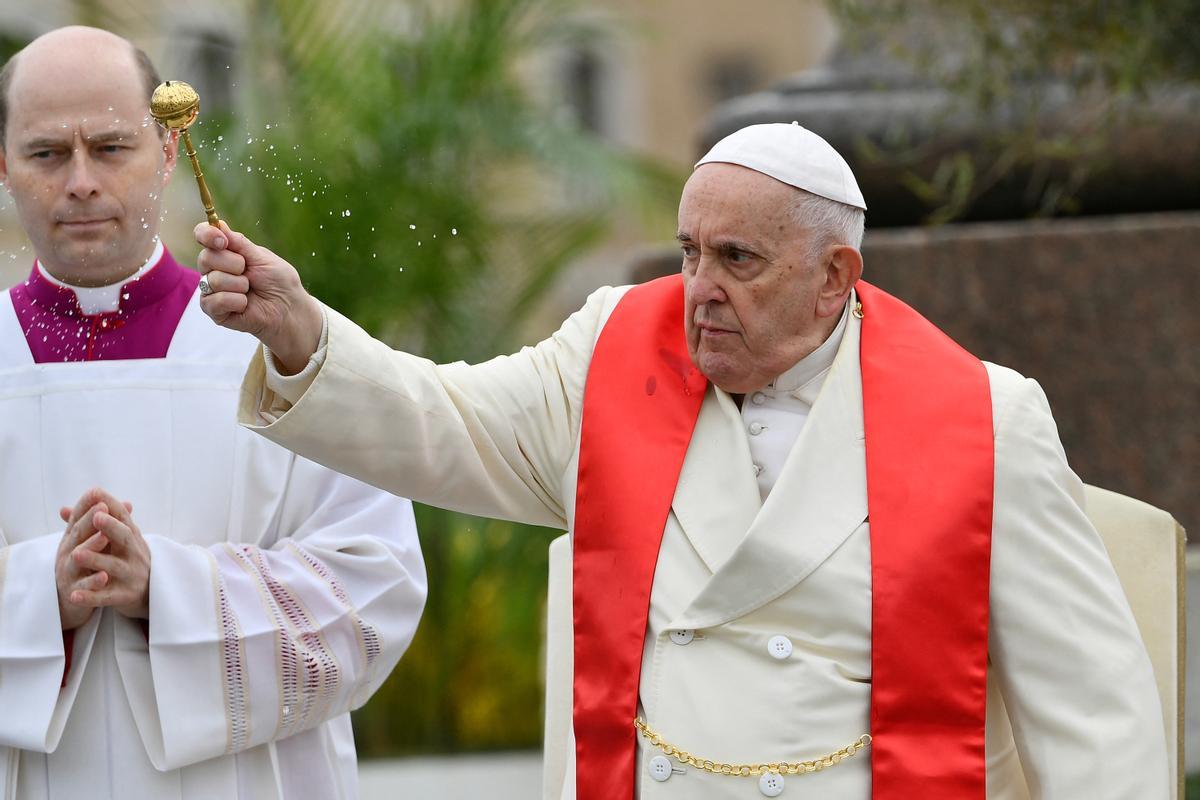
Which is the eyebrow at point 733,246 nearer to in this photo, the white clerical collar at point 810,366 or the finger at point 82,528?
the white clerical collar at point 810,366

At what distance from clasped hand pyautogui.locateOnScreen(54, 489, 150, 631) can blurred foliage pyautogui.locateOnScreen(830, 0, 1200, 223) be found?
107 inches

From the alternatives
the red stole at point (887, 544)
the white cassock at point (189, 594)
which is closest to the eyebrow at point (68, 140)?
the white cassock at point (189, 594)

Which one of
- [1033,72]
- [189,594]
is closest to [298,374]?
[189,594]

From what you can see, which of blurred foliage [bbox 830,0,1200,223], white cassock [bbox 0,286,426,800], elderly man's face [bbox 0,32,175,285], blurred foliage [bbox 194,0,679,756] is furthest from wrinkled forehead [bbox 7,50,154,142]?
blurred foliage [bbox 194,0,679,756]

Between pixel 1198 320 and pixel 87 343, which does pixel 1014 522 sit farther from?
pixel 1198 320

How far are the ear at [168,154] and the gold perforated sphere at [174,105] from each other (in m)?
0.64

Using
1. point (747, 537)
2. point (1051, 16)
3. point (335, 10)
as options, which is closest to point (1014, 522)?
point (747, 537)

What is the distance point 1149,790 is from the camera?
2.89m

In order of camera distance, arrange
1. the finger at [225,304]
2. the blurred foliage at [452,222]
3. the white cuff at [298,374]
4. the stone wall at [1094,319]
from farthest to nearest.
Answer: the blurred foliage at [452,222] → the stone wall at [1094,319] → the white cuff at [298,374] → the finger at [225,304]

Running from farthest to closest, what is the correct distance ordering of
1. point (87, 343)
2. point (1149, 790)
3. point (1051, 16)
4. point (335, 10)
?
point (335, 10) < point (1051, 16) < point (87, 343) < point (1149, 790)

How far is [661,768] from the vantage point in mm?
2895

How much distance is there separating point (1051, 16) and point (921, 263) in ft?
2.85

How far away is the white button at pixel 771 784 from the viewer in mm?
2852

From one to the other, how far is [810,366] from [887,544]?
364 mm
